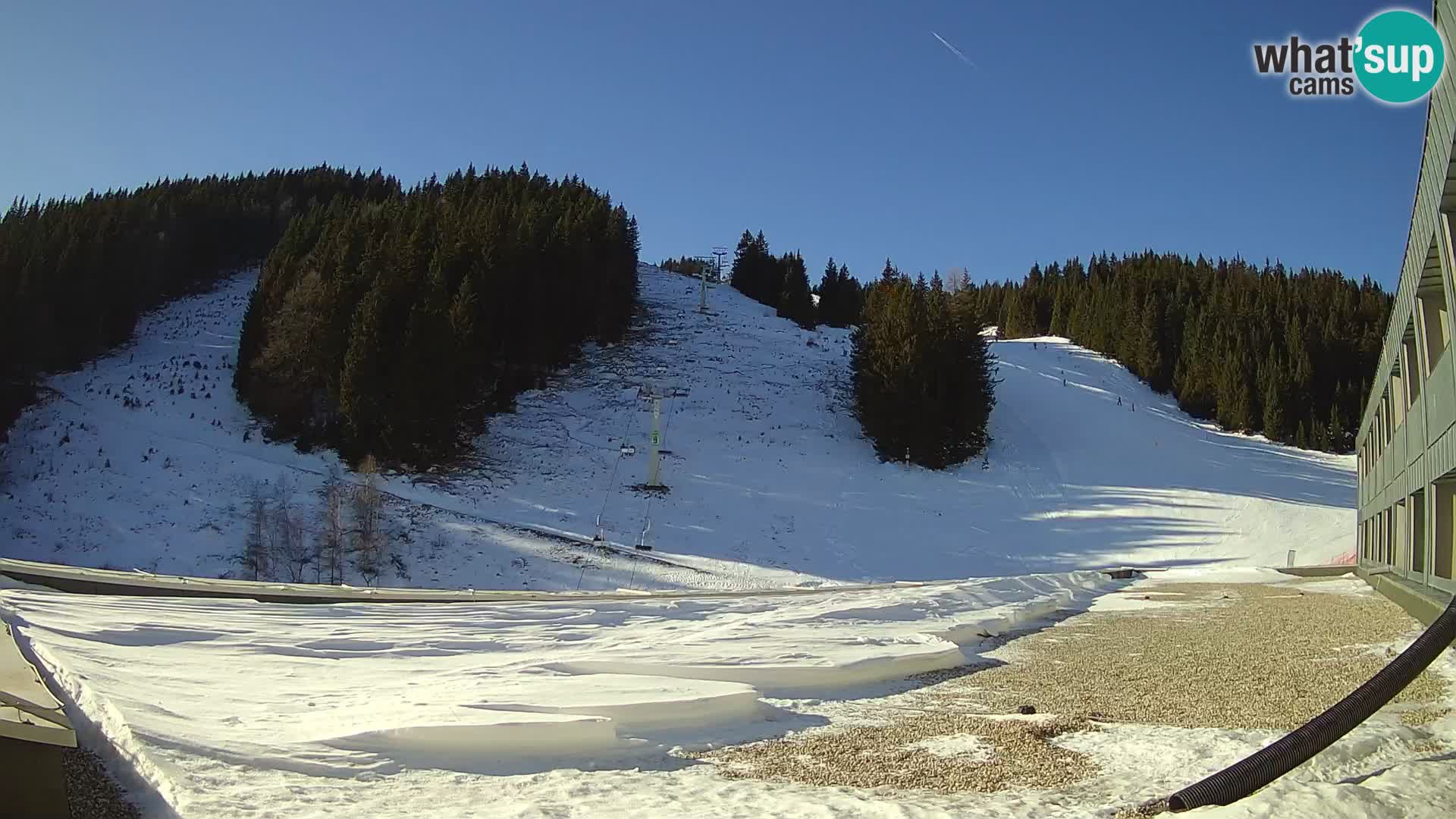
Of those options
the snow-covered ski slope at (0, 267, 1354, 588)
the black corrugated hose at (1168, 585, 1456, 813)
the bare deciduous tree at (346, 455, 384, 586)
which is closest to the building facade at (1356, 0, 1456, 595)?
the black corrugated hose at (1168, 585, 1456, 813)

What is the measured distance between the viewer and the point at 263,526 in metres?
24.2

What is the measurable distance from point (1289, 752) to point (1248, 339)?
53.4 meters

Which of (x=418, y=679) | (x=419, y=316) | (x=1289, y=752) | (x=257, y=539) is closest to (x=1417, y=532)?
(x=1289, y=752)

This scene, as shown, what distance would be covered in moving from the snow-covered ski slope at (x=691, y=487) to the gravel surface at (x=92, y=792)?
720 inches

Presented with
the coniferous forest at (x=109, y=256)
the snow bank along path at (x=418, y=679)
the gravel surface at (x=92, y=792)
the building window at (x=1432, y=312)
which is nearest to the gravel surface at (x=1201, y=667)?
the snow bank along path at (x=418, y=679)

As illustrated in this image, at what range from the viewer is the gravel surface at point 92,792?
165 inches

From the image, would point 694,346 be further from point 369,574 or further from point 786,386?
point 369,574

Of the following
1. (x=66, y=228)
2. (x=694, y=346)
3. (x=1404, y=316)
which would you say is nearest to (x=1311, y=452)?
(x=694, y=346)

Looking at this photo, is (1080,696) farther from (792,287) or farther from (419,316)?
(792,287)

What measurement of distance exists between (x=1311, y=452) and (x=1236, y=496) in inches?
457

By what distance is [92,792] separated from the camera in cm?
439

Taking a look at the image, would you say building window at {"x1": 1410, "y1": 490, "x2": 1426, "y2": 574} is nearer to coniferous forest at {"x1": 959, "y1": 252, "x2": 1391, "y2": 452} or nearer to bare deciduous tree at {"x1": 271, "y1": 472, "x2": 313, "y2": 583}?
bare deciduous tree at {"x1": 271, "y1": 472, "x2": 313, "y2": 583}

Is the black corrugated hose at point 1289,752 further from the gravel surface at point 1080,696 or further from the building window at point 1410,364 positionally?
the building window at point 1410,364

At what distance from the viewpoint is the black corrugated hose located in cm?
384
